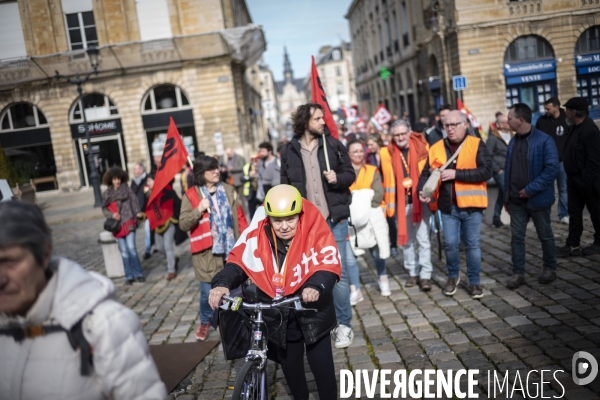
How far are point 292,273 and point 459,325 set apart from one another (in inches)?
104

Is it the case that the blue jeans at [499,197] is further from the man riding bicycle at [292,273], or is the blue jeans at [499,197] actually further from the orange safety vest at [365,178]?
the man riding bicycle at [292,273]

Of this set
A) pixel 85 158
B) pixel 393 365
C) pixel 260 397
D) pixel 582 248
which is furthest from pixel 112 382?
pixel 85 158

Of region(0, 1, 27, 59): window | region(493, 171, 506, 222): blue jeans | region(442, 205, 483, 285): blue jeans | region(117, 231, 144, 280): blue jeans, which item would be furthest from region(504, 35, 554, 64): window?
region(0, 1, 27, 59): window

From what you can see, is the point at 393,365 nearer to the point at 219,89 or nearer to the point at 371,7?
the point at 219,89

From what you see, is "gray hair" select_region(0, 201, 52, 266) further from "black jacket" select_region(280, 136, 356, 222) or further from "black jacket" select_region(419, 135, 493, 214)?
"black jacket" select_region(419, 135, 493, 214)

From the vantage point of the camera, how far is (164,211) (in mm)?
8984

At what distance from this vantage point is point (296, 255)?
11.7 feet

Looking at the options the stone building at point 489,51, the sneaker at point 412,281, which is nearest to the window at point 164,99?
the stone building at point 489,51

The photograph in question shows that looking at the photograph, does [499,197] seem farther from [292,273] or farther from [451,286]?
[292,273]

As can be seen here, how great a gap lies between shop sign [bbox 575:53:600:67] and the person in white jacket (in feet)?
27.9

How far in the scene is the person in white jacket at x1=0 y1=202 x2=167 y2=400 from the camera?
184 cm

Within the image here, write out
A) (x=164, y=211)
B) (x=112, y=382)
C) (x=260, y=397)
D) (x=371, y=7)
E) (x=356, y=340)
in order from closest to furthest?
1. (x=112, y=382)
2. (x=260, y=397)
3. (x=356, y=340)
4. (x=164, y=211)
5. (x=371, y=7)

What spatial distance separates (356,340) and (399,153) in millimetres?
2685

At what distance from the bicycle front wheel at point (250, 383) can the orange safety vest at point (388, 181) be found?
13.8 ft
